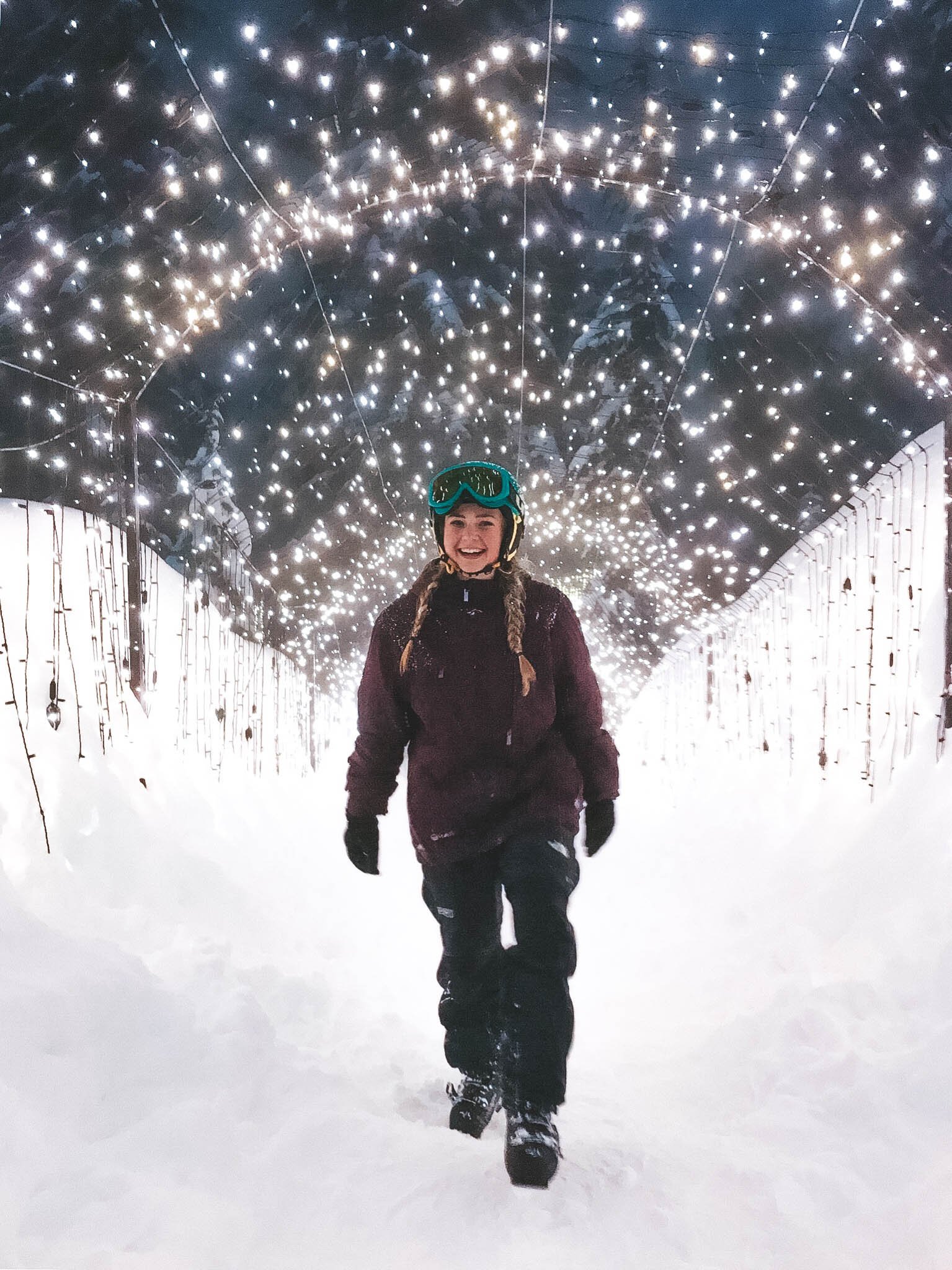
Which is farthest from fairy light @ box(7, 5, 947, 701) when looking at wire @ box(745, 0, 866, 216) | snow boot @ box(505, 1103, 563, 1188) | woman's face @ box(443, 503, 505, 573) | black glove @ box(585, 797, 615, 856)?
snow boot @ box(505, 1103, 563, 1188)

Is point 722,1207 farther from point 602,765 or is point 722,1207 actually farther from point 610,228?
point 610,228

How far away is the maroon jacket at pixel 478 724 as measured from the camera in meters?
2.22

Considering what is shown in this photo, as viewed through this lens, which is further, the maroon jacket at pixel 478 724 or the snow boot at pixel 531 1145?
the maroon jacket at pixel 478 724

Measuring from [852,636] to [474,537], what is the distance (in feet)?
16.5

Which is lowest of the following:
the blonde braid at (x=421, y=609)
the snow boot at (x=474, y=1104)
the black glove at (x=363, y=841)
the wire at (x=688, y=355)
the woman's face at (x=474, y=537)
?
the snow boot at (x=474, y=1104)

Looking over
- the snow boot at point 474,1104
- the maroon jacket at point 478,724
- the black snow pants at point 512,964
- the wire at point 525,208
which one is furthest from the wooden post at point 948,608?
the snow boot at point 474,1104

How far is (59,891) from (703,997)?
8.73ft

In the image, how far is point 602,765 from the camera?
7.59 ft

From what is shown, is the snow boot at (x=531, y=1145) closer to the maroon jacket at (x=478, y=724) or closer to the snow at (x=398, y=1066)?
the snow at (x=398, y=1066)

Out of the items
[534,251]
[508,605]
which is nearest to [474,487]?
[508,605]

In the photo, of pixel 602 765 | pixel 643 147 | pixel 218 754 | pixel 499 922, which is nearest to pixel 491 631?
pixel 602 765

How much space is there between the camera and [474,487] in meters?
2.38

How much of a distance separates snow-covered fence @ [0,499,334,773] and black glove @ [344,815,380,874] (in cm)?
129

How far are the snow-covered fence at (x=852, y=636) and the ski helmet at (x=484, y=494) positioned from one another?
331 cm
